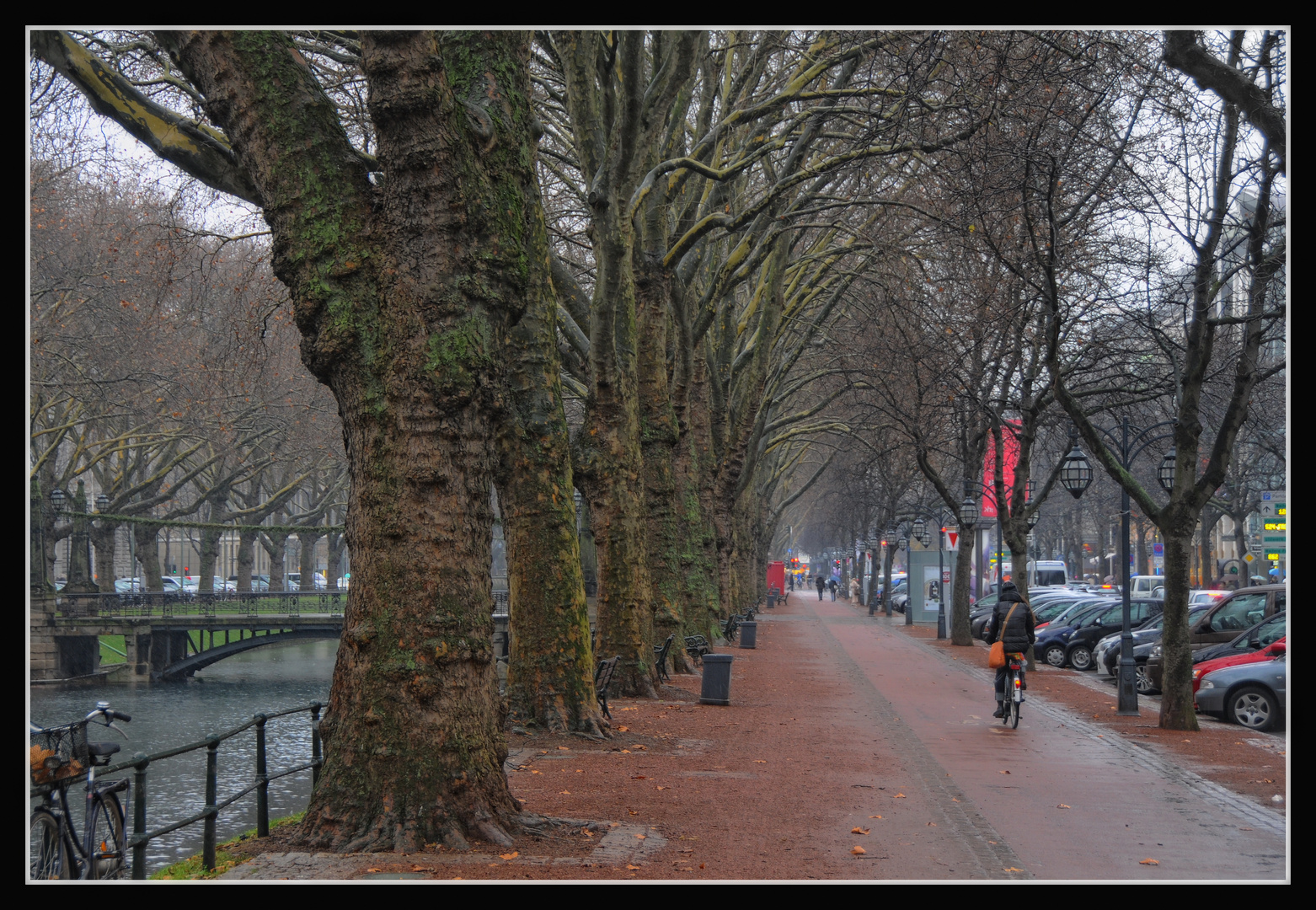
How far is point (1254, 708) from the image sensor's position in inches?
624

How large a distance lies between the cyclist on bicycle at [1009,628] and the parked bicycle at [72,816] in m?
11.0

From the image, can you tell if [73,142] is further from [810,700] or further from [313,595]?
[313,595]

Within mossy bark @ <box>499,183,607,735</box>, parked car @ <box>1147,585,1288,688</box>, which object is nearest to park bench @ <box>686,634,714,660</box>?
parked car @ <box>1147,585,1288,688</box>

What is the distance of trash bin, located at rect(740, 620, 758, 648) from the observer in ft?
97.8

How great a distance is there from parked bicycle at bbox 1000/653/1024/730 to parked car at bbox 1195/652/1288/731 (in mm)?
3184

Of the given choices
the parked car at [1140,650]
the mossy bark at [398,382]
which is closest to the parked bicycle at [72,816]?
the mossy bark at [398,382]

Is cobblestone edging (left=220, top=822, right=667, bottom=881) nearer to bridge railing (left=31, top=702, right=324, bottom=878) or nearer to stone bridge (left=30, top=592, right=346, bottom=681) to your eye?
bridge railing (left=31, top=702, right=324, bottom=878)

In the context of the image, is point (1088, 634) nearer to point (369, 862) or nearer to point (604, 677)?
point (604, 677)

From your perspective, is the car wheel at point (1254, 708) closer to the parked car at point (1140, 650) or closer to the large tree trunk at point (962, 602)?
the parked car at point (1140, 650)

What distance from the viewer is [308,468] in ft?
149

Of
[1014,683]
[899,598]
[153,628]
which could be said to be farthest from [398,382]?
[899,598]

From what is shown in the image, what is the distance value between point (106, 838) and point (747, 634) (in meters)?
23.5

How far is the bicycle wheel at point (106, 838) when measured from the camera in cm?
705

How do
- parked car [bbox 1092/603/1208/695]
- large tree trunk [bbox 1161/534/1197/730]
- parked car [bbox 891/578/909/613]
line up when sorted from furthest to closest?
parked car [bbox 891/578/909/613], parked car [bbox 1092/603/1208/695], large tree trunk [bbox 1161/534/1197/730]
